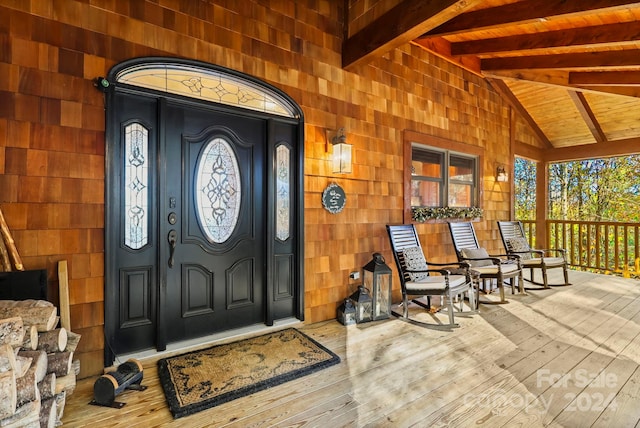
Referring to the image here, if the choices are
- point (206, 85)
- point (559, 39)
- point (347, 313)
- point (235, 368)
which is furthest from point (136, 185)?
point (559, 39)

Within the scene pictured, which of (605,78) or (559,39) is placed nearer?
(559,39)

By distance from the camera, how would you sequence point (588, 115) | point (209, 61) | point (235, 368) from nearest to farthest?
point (235, 368) < point (209, 61) < point (588, 115)

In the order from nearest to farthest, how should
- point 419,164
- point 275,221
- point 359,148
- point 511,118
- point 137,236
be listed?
1. point 137,236
2. point 275,221
3. point 359,148
4. point 419,164
5. point 511,118

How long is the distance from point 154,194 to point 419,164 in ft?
11.7

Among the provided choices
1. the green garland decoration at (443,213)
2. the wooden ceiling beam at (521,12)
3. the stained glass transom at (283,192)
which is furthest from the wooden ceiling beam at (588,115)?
the stained glass transom at (283,192)

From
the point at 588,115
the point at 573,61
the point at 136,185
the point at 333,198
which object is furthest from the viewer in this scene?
Answer: the point at 588,115

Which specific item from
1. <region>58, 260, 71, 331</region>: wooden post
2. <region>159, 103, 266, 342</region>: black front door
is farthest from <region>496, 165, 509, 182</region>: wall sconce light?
<region>58, 260, 71, 331</region>: wooden post

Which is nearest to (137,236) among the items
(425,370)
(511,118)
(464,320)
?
(425,370)

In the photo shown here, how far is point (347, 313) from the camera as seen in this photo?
332cm

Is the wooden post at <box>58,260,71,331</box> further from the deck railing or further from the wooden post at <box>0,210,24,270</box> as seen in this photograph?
the deck railing

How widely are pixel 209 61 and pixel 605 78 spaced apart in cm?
540

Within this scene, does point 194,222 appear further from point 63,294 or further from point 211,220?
point 63,294

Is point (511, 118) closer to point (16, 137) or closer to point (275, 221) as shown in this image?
point (275, 221)

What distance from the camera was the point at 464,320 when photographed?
3396mm
